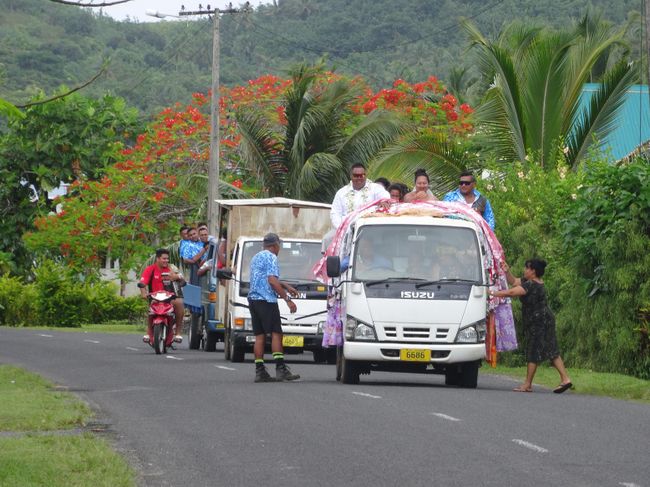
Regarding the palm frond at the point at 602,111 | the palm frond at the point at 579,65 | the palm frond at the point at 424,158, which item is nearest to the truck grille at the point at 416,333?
the palm frond at the point at 602,111

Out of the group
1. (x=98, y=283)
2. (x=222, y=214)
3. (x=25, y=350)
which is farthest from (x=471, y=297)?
(x=98, y=283)

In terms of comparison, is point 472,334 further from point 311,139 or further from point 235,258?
point 311,139

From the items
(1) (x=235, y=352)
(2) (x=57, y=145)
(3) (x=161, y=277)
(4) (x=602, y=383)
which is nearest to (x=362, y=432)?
(4) (x=602, y=383)

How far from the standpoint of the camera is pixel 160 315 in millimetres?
27406

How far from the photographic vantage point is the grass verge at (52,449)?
412 inches

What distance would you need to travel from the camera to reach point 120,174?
50375 millimetres

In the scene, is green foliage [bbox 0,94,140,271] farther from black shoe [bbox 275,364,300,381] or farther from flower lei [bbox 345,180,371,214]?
black shoe [bbox 275,364,300,381]

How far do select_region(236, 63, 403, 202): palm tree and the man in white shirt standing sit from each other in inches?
641

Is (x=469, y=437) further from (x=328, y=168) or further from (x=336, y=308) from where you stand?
(x=328, y=168)

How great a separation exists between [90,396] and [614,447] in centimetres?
795

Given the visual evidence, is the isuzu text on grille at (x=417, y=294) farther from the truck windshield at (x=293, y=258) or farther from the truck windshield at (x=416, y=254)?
the truck windshield at (x=293, y=258)

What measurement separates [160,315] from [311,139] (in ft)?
41.2

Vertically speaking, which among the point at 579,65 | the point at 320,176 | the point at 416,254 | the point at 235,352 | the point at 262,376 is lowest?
the point at 262,376

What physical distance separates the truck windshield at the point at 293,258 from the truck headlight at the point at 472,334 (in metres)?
6.63
